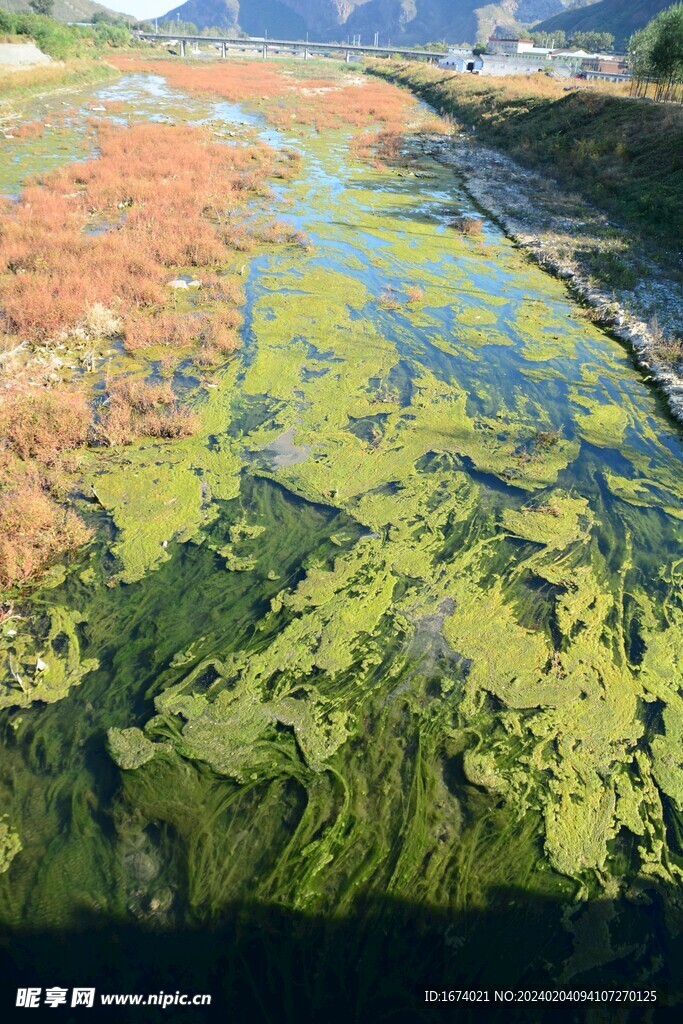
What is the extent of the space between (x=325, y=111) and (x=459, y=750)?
3945 centimetres

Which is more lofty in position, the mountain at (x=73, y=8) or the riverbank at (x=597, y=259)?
the mountain at (x=73, y=8)

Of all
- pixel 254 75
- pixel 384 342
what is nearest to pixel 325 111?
pixel 254 75

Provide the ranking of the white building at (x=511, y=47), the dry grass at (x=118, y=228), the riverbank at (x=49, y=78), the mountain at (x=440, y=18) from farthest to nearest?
the mountain at (x=440, y=18), the white building at (x=511, y=47), the riverbank at (x=49, y=78), the dry grass at (x=118, y=228)

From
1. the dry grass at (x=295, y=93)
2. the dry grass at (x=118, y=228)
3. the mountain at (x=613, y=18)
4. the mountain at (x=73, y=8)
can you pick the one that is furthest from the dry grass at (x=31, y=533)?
the mountain at (x=73, y=8)

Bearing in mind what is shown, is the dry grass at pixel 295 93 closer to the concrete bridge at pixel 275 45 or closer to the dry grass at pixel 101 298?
the dry grass at pixel 101 298

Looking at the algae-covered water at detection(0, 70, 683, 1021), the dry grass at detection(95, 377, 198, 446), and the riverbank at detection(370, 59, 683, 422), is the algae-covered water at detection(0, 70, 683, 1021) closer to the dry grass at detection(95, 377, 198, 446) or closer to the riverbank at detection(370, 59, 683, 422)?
the dry grass at detection(95, 377, 198, 446)

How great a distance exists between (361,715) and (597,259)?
1354cm

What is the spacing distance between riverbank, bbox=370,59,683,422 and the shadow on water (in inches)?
298

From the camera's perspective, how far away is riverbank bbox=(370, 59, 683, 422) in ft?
32.1

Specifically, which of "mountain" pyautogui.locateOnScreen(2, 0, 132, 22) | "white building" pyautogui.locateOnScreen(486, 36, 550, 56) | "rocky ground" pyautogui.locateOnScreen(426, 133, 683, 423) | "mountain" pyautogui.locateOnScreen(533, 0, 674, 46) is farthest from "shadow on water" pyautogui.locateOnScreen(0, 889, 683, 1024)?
"mountain" pyautogui.locateOnScreen(2, 0, 132, 22)

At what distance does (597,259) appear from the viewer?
1305cm

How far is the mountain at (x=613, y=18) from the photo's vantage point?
8362 cm

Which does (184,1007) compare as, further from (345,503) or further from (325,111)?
(325,111)

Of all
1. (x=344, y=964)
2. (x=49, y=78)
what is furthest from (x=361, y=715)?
(x=49, y=78)
